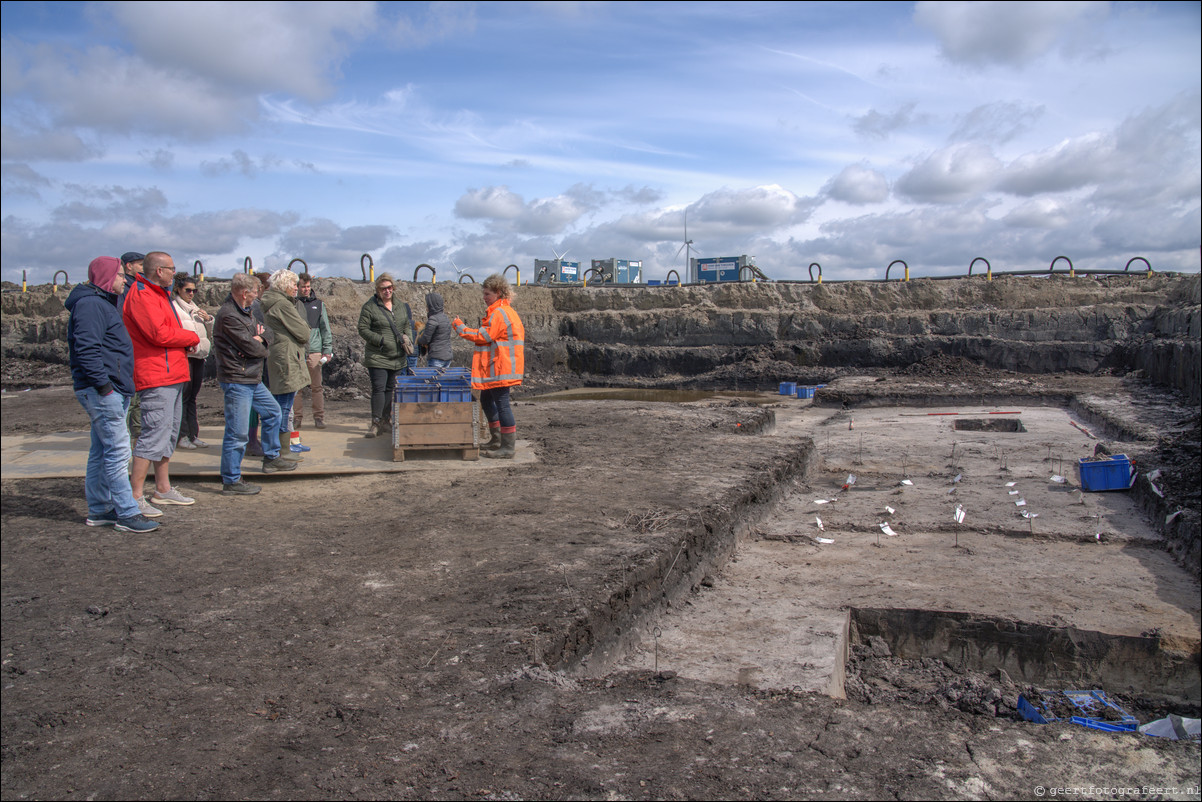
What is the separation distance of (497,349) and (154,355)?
270 cm

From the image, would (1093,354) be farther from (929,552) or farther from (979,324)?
(929,552)

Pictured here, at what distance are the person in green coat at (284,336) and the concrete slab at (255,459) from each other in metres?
0.67

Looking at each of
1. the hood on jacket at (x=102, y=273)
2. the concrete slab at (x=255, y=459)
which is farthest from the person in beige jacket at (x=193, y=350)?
the hood on jacket at (x=102, y=273)

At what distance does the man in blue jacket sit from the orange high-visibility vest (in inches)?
104

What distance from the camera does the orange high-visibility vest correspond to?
22.0ft

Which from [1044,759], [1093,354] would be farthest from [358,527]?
[1093,354]

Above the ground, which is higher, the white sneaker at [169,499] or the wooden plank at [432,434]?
the wooden plank at [432,434]

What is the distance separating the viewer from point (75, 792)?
227cm

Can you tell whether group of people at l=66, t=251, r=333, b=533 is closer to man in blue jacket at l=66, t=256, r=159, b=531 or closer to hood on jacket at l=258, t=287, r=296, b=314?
man in blue jacket at l=66, t=256, r=159, b=531

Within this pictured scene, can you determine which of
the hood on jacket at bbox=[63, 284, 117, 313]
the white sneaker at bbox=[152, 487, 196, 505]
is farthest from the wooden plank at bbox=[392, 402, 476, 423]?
the hood on jacket at bbox=[63, 284, 117, 313]

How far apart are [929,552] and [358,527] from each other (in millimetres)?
4199

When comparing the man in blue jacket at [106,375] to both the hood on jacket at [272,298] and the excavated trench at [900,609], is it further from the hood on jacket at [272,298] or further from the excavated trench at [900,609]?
the excavated trench at [900,609]

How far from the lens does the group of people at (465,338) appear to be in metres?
6.73

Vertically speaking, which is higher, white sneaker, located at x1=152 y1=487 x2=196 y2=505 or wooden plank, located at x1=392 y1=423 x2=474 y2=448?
wooden plank, located at x1=392 y1=423 x2=474 y2=448
